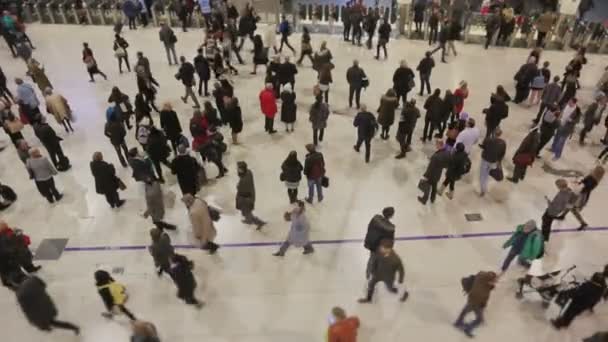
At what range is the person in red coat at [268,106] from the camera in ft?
33.1

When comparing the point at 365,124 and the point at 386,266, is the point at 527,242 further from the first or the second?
the point at 365,124

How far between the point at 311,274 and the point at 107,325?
300cm

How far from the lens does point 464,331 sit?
6750 mm

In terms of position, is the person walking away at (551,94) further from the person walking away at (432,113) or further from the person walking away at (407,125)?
the person walking away at (407,125)

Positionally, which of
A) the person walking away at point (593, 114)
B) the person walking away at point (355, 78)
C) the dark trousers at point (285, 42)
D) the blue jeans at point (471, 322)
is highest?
the dark trousers at point (285, 42)

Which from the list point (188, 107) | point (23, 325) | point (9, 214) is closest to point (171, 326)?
point (23, 325)

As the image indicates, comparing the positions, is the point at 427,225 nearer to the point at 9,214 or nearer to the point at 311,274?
the point at 311,274

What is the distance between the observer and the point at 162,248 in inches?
267

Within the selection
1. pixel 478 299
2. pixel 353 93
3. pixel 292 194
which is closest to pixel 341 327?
pixel 478 299

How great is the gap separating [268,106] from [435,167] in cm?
380

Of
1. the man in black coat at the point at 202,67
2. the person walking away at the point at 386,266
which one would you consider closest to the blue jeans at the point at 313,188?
the person walking away at the point at 386,266

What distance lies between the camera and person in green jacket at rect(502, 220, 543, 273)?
6.81m

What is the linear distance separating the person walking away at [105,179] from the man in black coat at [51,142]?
137 centimetres

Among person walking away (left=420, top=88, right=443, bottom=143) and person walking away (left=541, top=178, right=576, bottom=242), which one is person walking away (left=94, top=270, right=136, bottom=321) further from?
person walking away (left=420, top=88, right=443, bottom=143)
